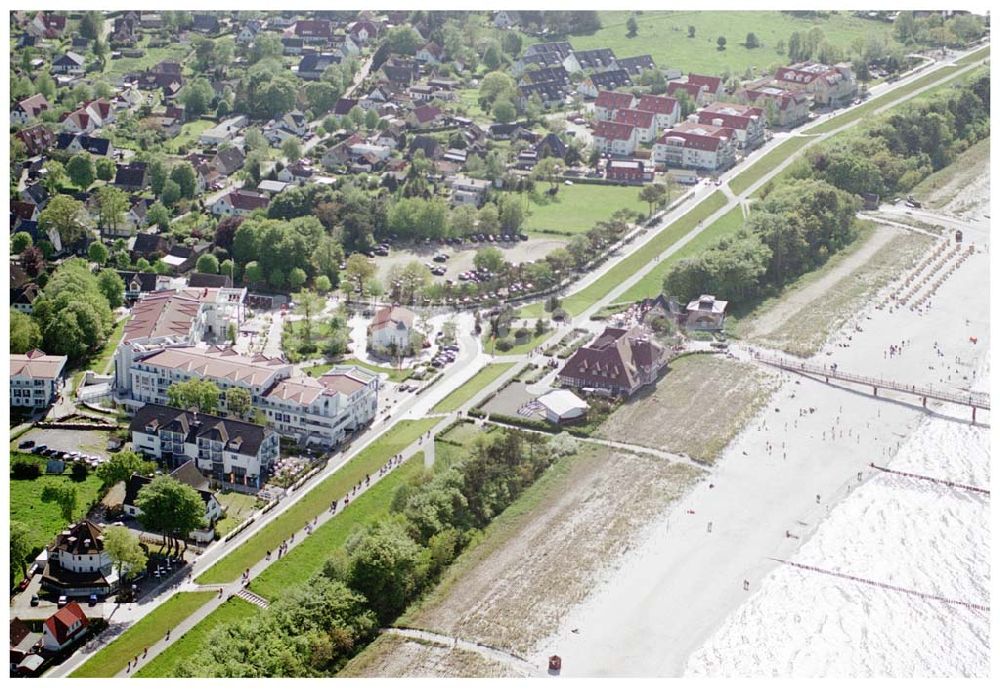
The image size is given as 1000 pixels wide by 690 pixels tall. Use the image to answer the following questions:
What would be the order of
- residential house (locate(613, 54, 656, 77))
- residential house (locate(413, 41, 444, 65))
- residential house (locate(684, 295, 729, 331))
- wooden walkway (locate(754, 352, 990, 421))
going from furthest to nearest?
1. residential house (locate(413, 41, 444, 65))
2. residential house (locate(613, 54, 656, 77))
3. residential house (locate(684, 295, 729, 331))
4. wooden walkway (locate(754, 352, 990, 421))

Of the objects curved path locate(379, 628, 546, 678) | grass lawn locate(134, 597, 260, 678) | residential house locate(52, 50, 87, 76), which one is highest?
residential house locate(52, 50, 87, 76)

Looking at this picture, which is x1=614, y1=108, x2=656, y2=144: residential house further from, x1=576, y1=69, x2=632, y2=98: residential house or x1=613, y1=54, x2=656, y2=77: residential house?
x1=613, y1=54, x2=656, y2=77: residential house

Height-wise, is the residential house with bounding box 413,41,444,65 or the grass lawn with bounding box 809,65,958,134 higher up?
the residential house with bounding box 413,41,444,65

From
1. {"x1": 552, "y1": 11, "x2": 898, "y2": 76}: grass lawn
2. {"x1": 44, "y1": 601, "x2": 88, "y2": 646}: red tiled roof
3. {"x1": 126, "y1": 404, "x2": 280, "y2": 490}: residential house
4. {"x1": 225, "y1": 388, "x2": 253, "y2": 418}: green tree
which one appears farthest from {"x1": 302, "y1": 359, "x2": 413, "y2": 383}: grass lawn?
{"x1": 552, "y1": 11, "x2": 898, "y2": 76}: grass lawn

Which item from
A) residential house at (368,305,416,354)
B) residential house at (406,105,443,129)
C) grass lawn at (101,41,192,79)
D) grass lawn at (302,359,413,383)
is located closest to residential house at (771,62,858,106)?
residential house at (406,105,443,129)

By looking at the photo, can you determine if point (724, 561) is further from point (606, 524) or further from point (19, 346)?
point (19, 346)

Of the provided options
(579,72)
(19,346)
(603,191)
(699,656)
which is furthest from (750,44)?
(699,656)

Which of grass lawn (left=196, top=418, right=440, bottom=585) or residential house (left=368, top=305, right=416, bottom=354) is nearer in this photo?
grass lawn (left=196, top=418, right=440, bottom=585)

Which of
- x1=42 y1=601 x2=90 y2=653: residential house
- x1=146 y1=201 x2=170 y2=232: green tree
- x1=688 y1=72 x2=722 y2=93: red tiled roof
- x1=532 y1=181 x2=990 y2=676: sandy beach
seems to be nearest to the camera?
x1=42 y1=601 x2=90 y2=653: residential house
